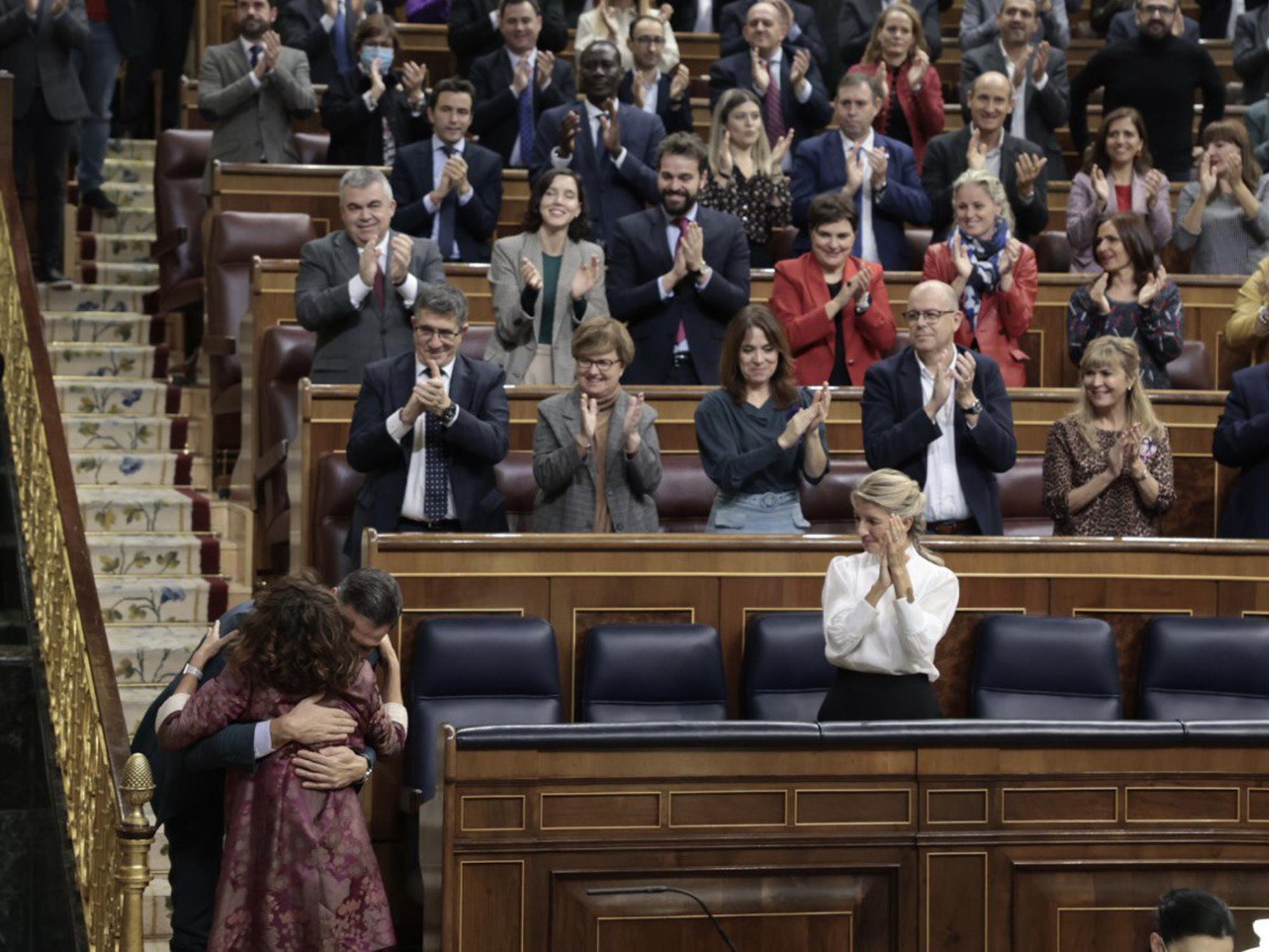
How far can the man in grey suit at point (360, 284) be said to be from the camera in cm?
545

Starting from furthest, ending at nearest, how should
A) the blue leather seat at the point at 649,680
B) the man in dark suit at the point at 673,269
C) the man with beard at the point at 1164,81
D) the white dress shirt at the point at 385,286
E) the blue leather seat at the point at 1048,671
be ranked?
the man with beard at the point at 1164,81, the man in dark suit at the point at 673,269, the white dress shirt at the point at 385,286, the blue leather seat at the point at 1048,671, the blue leather seat at the point at 649,680

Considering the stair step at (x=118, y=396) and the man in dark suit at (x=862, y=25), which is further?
the man in dark suit at (x=862, y=25)

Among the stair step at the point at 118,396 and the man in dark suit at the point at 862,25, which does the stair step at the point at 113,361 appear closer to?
the stair step at the point at 118,396

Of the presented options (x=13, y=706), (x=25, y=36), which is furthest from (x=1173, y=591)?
(x=25, y=36)

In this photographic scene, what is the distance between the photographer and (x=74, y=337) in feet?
23.6

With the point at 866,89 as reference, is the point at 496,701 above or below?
below

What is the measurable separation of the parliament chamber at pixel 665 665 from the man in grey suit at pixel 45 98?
0.73 ft

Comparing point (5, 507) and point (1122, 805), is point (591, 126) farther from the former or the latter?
point (1122, 805)

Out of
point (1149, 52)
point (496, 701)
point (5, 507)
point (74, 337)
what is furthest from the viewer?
point (1149, 52)

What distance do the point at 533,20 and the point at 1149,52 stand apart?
7.15ft

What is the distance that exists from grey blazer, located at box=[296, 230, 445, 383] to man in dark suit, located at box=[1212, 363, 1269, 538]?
6.50 ft

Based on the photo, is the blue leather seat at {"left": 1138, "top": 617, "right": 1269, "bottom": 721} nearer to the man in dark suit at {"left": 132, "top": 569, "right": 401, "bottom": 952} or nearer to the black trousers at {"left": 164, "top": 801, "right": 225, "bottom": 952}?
the man in dark suit at {"left": 132, "top": 569, "right": 401, "bottom": 952}

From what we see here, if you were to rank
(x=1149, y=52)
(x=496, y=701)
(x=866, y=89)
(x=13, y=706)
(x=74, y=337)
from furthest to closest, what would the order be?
(x=1149, y=52) < (x=74, y=337) < (x=866, y=89) < (x=13, y=706) < (x=496, y=701)

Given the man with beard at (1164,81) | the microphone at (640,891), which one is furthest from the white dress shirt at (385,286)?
the man with beard at (1164,81)
